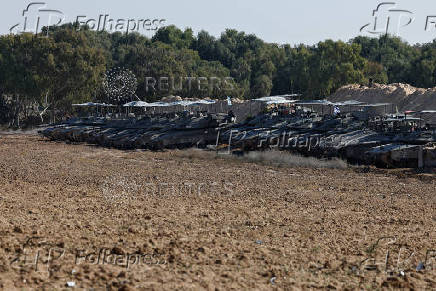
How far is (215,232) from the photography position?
522 inches

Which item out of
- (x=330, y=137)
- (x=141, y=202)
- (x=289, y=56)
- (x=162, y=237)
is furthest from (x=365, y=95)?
(x=162, y=237)

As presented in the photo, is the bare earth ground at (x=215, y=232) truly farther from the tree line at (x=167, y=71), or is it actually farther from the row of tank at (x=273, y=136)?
the tree line at (x=167, y=71)

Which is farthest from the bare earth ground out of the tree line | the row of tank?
the tree line

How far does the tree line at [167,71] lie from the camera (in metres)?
70.3

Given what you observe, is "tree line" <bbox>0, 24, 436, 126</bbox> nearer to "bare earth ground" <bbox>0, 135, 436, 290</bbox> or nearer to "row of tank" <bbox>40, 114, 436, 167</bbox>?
"row of tank" <bbox>40, 114, 436, 167</bbox>

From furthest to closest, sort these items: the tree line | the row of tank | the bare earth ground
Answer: the tree line
the row of tank
the bare earth ground

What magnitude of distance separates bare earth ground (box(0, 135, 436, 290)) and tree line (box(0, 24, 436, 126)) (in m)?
47.9

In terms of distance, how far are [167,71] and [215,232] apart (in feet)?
215

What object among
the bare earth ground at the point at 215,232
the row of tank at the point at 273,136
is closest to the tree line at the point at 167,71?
the row of tank at the point at 273,136

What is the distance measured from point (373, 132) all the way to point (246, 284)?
908 inches

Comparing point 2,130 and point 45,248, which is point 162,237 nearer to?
point 45,248

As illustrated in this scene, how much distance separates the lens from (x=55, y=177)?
23.7 meters

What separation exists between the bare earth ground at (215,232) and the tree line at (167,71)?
47936mm

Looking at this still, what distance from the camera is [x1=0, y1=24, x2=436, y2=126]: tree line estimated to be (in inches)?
2768
